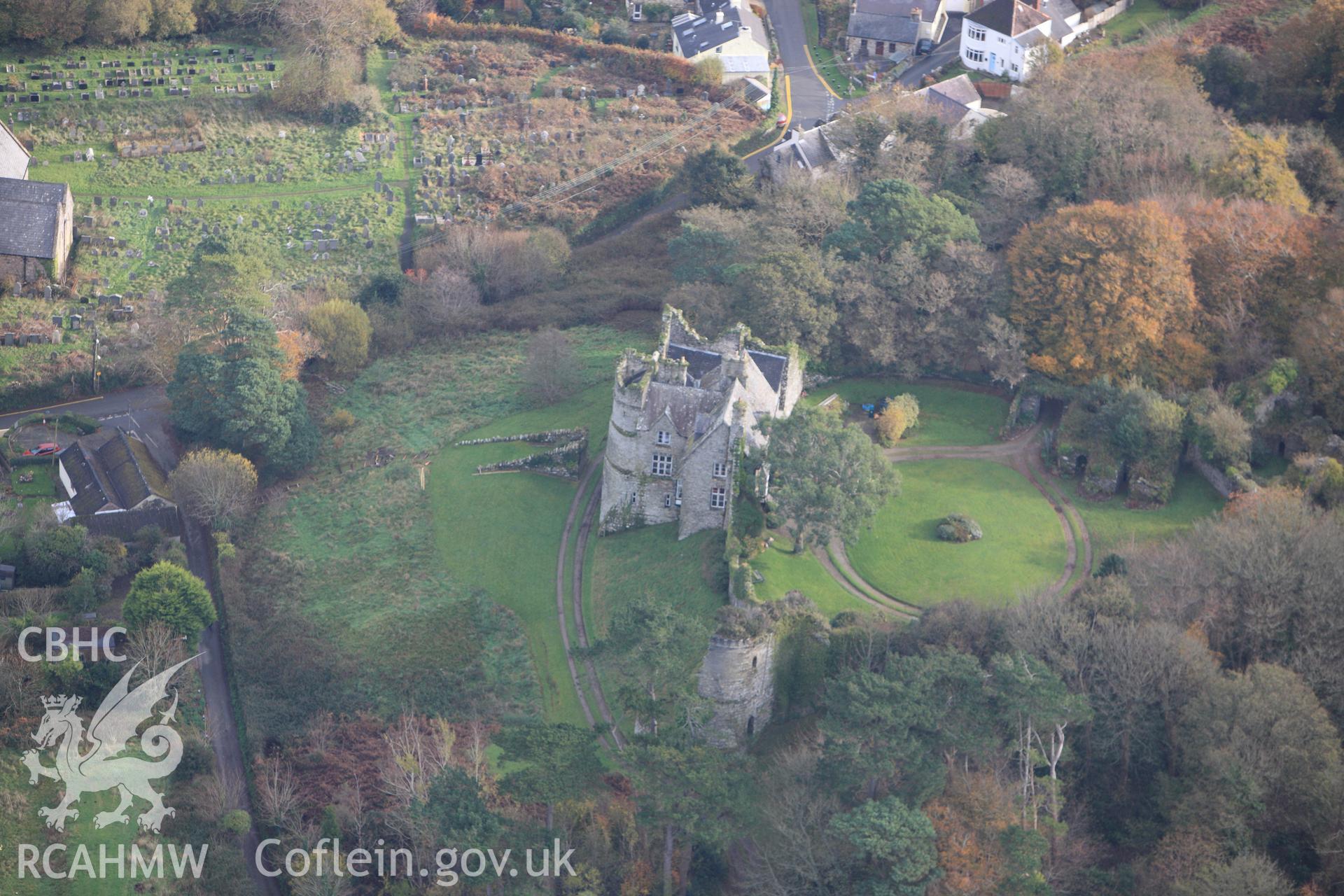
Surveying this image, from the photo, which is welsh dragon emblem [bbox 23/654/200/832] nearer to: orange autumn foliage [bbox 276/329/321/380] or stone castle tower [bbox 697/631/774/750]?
orange autumn foliage [bbox 276/329/321/380]

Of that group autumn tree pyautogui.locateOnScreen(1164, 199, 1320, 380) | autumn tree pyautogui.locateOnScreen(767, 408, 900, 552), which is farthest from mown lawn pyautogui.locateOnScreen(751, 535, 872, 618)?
autumn tree pyautogui.locateOnScreen(1164, 199, 1320, 380)

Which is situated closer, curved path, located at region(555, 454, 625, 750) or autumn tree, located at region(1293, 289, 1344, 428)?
curved path, located at region(555, 454, 625, 750)

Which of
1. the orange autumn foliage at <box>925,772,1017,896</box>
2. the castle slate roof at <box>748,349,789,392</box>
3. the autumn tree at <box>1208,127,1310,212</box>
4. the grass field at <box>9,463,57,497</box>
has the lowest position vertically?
the grass field at <box>9,463,57,497</box>

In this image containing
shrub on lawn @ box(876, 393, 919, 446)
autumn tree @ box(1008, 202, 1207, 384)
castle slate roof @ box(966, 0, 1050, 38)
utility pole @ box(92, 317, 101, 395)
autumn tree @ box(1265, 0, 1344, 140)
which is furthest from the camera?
castle slate roof @ box(966, 0, 1050, 38)

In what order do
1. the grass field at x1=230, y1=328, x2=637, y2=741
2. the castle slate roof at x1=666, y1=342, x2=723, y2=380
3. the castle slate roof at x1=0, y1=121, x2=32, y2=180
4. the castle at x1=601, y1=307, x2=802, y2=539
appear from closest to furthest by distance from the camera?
the castle at x1=601, y1=307, x2=802, y2=539
the grass field at x1=230, y1=328, x2=637, y2=741
the castle slate roof at x1=666, y1=342, x2=723, y2=380
the castle slate roof at x1=0, y1=121, x2=32, y2=180

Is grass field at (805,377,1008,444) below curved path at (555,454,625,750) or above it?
above

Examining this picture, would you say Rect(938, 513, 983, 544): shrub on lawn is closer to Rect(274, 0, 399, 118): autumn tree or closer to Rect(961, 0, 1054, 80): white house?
Rect(961, 0, 1054, 80): white house

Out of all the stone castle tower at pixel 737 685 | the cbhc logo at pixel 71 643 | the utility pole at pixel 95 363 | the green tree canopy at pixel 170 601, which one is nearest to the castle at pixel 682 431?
the stone castle tower at pixel 737 685

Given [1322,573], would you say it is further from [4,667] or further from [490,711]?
[4,667]
